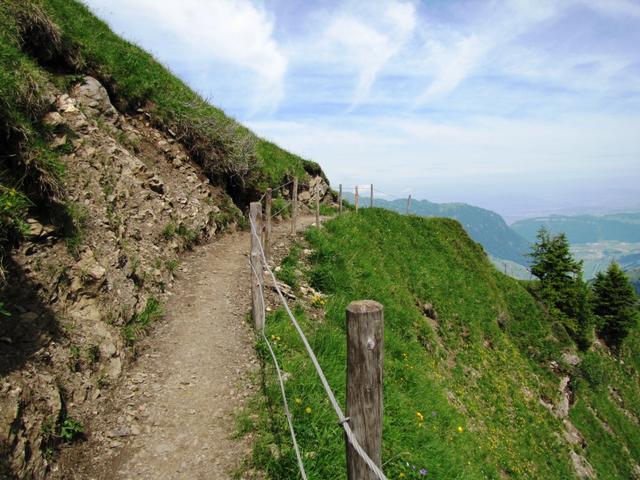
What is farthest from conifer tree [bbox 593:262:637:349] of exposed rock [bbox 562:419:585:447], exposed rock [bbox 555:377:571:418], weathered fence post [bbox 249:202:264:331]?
weathered fence post [bbox 249:202:264:331]

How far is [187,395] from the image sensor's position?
6.77 metres

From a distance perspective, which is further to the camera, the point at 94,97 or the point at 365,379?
the point at 94,97

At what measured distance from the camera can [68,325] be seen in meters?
6.55

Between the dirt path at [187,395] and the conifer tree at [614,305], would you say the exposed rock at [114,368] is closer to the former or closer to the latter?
the dirt path at [187,395]

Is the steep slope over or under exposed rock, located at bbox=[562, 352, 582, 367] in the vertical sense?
over

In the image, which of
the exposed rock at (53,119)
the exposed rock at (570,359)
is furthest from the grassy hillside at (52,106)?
the exposed rock at (570,359)

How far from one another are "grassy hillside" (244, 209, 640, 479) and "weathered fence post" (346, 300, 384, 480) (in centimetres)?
274

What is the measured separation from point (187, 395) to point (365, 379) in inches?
199

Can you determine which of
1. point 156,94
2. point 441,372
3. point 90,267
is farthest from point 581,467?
point 156,94

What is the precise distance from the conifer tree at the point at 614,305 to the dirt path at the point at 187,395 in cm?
4508

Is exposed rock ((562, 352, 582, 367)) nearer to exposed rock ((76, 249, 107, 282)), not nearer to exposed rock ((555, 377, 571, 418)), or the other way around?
exposed rock ((555, 377, 571, 418))

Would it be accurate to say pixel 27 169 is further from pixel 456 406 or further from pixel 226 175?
pixel 456 406

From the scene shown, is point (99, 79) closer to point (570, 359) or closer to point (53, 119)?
point (53, 119)

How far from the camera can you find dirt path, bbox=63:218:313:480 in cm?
543
